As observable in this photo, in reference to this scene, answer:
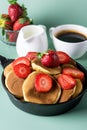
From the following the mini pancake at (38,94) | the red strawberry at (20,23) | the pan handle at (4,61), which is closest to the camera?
the mini pancake at (38,94)

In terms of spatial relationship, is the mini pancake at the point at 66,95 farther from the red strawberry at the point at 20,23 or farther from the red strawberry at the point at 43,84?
the red strawberry at the point at 20,23

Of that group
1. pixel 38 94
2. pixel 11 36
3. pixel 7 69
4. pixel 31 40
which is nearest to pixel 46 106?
pixel 38 94

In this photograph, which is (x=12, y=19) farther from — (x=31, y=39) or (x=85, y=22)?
(x=85, y=22)

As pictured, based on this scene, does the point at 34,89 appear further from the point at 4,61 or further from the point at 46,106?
the point at 4,61

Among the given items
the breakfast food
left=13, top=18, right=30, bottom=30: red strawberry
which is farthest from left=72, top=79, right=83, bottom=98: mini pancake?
left=13, top=18, right=30, bottom=30: red strawberry

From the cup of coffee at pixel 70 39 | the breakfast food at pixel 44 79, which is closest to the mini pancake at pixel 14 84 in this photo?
the breakfast food at pixel 44 79

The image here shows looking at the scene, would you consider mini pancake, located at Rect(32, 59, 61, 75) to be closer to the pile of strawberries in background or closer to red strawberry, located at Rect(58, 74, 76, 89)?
red strawberry, located at Rect(58, 74, 76, 89)

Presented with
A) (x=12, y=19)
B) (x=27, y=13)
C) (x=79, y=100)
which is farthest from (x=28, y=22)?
(x=79, y=100)

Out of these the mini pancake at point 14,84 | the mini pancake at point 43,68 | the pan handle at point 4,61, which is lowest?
the pan handle at point 4,61
